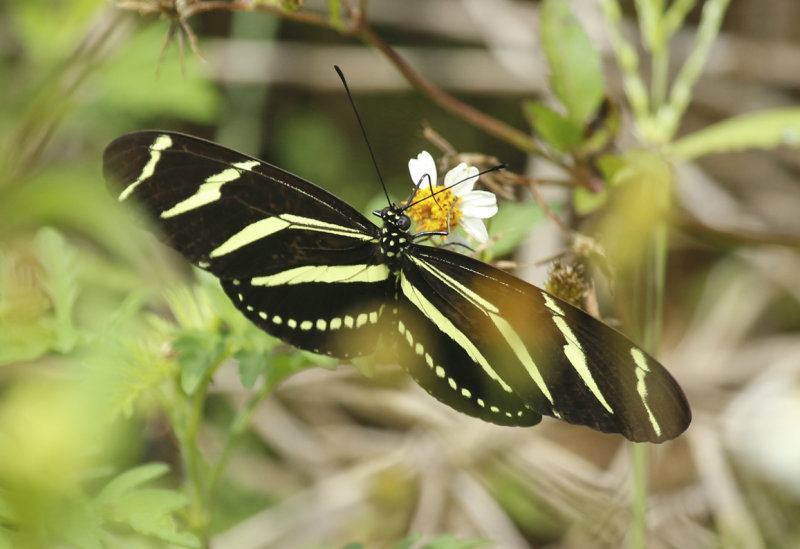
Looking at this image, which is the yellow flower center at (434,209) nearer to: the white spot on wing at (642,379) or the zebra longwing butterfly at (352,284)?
the zebra longwing butterfly at (352,284)

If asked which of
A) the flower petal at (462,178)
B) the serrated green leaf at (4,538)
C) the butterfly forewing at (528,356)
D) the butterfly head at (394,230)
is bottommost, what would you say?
the serrated green leaf at (4,538)

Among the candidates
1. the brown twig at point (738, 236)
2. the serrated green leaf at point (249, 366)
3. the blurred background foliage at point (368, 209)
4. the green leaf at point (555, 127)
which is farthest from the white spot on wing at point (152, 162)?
the brown twig at point (738, 236)

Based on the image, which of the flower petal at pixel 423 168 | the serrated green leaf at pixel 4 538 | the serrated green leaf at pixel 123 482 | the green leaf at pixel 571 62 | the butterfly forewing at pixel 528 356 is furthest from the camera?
the green leaf at pixel 571 62

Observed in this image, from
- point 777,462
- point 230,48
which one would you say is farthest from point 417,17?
point 777,462

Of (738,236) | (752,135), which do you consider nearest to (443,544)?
(738,236)

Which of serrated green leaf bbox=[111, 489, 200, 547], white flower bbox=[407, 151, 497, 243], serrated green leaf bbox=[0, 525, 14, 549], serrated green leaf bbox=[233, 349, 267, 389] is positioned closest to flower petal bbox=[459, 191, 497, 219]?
white flower bbox=[407, 151, 497, 243]

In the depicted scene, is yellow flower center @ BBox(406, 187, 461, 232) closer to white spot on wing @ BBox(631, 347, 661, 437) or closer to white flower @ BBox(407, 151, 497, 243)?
white flower @ BBox(407, 151, 497, 243)

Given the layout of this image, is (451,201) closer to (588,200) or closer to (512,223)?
(512,223)
